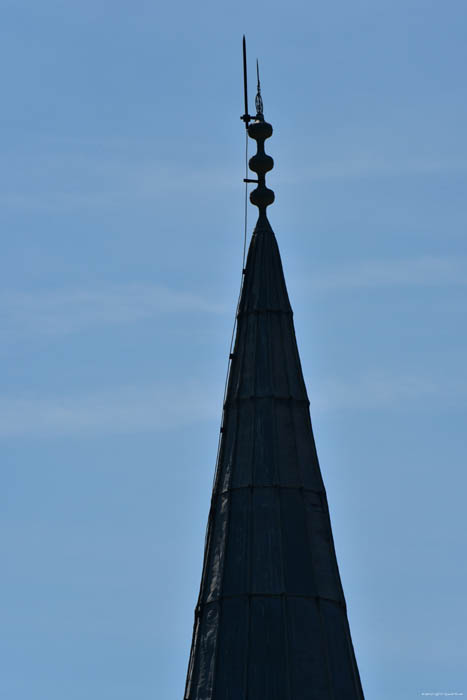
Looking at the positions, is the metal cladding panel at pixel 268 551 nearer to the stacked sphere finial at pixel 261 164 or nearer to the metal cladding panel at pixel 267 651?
the metal cladding panel at pixel 267 651

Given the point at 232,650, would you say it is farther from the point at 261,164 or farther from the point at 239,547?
the point at 261,164

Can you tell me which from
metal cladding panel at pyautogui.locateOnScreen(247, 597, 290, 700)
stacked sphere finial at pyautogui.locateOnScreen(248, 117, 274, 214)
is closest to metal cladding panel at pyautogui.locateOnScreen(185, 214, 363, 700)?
metal cladding panel at pyautogui.locateOnScreen(247, 597, 290, 700)

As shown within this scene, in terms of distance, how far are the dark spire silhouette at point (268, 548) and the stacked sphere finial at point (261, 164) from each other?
4.07ft

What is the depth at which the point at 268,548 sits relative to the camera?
2758 centimetres

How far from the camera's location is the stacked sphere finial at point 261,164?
30938 millimetres

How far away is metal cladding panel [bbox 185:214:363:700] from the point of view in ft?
87.3

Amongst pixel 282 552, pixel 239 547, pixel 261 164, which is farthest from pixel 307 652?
pixel 261 164

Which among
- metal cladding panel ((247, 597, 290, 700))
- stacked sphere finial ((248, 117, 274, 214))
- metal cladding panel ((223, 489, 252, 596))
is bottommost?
metal cladding panel ((247, 597, 290, 700))

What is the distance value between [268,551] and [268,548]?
0.04m

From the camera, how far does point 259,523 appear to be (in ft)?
91.4

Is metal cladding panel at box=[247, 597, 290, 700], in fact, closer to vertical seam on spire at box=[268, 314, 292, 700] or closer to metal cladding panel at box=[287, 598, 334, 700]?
vertical seam on spire at box=[268, 314, 292, 700]

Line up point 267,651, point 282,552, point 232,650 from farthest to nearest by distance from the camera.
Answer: point 282,552, point 232,650, point 267,651

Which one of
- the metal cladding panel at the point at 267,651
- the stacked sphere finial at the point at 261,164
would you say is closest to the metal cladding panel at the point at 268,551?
the metal cladding panel at the point at 267,651

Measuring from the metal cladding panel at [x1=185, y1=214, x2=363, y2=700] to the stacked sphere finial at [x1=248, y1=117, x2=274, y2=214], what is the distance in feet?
5.44
